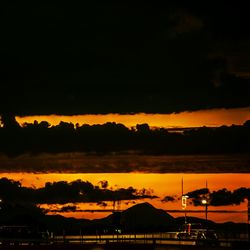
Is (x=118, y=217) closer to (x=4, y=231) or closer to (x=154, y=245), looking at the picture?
(x=4, y=231)

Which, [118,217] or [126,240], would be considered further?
[118,217]

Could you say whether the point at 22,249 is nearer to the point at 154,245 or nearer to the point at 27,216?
the point at 154,245

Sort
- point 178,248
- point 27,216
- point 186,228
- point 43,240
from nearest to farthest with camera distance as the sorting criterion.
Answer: point 178,248, point 43,240, point 186,228, point 27,216

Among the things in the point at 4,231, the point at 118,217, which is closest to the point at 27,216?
the point at 118,217

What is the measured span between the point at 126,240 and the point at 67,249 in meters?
14.2

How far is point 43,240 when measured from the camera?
81125mm

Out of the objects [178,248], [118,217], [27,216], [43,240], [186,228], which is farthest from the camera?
[27,216]

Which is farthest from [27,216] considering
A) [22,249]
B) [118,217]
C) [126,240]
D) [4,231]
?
[22,249]

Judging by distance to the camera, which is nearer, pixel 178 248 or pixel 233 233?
pixel 178 248

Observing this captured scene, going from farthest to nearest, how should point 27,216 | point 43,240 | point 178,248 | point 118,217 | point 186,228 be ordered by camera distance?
1. point 27,216
2. point 118,217
3. point 186,228
4. point 43,240
5. point 178,248

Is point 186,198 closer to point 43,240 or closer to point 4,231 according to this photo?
point 4,231

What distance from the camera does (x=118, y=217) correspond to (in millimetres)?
134000

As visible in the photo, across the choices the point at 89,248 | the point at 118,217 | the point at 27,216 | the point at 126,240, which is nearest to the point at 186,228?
the point at 126,240

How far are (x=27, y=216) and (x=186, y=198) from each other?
60.9 m
